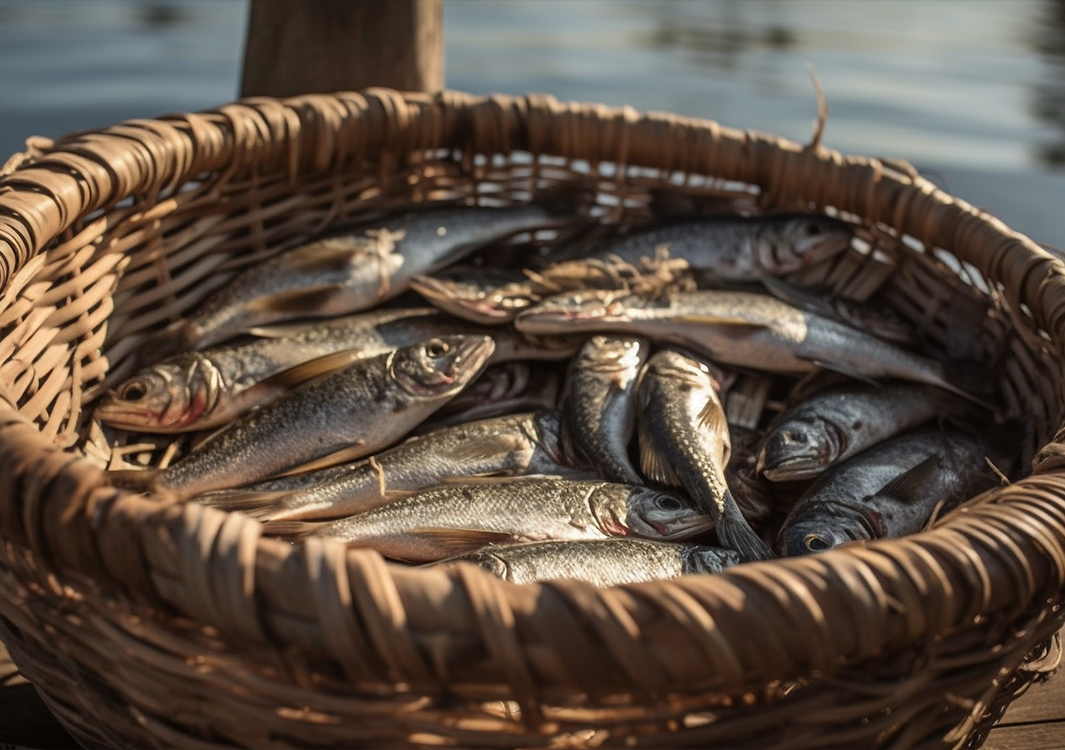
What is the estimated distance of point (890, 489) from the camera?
2221mm

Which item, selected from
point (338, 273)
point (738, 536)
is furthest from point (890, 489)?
point (338, 273)

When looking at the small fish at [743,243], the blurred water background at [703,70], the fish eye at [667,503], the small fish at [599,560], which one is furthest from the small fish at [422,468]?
the blurred water background at [703,70]

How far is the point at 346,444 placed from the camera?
2375 mm

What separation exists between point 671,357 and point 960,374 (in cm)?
64

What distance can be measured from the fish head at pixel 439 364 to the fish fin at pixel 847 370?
0.76m

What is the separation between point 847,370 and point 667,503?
62cm

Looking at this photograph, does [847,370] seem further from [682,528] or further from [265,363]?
[265,363]

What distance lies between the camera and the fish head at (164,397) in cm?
236

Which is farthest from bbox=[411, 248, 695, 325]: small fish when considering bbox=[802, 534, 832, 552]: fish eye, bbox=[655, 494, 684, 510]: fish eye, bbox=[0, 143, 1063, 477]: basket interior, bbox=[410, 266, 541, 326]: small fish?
bbox=[802, 534, 832, 552]: fish eye

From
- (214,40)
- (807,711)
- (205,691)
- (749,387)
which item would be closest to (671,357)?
(749,387)

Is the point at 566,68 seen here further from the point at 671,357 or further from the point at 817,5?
the point at 671,357

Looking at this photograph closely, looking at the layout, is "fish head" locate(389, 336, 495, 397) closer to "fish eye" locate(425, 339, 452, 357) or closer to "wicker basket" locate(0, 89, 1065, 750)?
"fish eye" locate(425, 339, 452, 357)

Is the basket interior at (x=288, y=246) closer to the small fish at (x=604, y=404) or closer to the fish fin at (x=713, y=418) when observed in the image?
the fish fin at (x=713, y=418)

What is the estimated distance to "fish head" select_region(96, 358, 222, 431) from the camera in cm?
236
